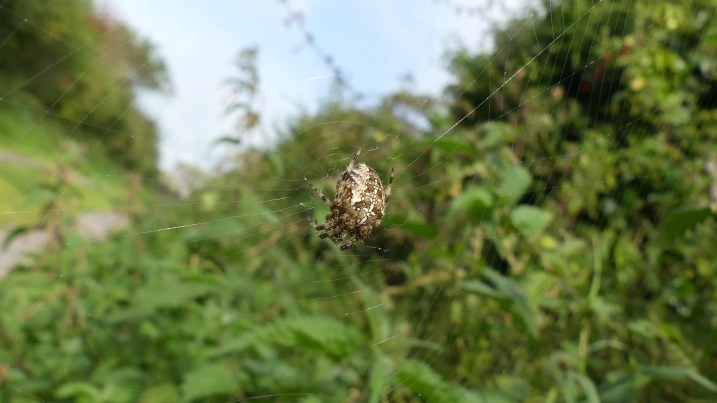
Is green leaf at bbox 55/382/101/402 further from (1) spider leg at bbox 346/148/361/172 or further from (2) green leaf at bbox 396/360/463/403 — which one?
(1) spider leg at bbox 346/148/361/172

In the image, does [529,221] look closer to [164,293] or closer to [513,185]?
[513,185]

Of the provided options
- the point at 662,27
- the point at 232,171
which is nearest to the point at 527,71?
the point at 662,27

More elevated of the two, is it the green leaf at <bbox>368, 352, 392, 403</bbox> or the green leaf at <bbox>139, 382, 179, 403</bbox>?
the green leaf at <bbox>139, 382, 179, 403</bbox>

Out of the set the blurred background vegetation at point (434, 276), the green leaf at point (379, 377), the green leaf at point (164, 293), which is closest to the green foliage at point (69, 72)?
the blurred background vegetation at point (434, 276)

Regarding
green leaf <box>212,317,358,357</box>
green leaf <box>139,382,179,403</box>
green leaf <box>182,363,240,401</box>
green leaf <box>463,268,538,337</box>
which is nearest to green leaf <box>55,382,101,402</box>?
green leaf <box>139,382,179,403</box>

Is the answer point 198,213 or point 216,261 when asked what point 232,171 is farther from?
point 216,261

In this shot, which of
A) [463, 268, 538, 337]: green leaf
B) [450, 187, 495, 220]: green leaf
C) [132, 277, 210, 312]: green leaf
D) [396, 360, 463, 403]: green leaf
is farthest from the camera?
[132, 277, 210, 312]: green leaf
